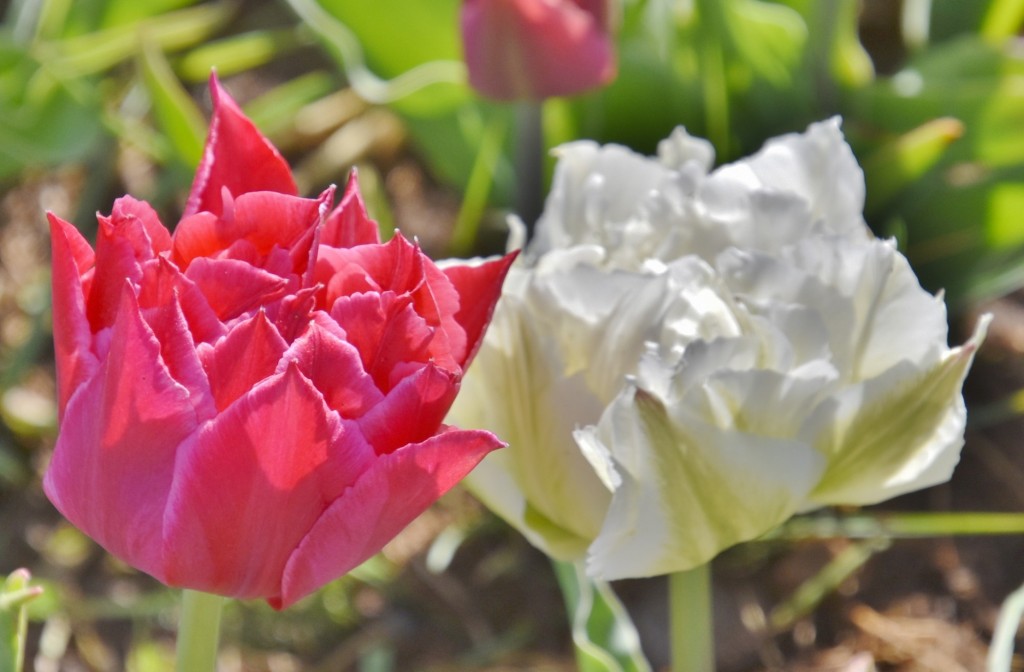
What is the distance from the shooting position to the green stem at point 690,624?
57 centimetres

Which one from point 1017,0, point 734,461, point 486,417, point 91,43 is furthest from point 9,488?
point 1017,0

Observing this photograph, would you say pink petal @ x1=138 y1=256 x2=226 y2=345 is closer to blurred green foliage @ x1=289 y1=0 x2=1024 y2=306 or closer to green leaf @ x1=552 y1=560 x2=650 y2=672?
green leaf @ x1=552 y1=560 x2=650 y2=672

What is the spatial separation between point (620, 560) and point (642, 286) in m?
0.11

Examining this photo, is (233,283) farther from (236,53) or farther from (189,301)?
(236,53)

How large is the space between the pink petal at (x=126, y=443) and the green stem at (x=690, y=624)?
0.25m

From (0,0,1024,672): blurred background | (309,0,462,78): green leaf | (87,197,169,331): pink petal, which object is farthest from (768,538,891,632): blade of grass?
(87,197,169,331): pink petal

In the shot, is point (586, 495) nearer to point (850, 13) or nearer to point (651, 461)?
point (651, 461)

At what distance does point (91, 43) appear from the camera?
117 centimetres

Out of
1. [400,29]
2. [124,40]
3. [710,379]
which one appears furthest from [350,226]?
[124,40]

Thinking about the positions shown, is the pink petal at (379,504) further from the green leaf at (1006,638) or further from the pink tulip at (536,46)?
the pink tulip at (536,46)

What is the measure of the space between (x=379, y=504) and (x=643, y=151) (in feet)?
2.21

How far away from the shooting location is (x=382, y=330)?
1.36ft

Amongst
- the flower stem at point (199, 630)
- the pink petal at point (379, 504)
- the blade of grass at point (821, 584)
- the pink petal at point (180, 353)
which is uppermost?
the pink petal at point (180, 353)

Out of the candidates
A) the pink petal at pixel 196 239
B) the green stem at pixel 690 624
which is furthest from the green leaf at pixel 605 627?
the pink petal at pixel 196 239
